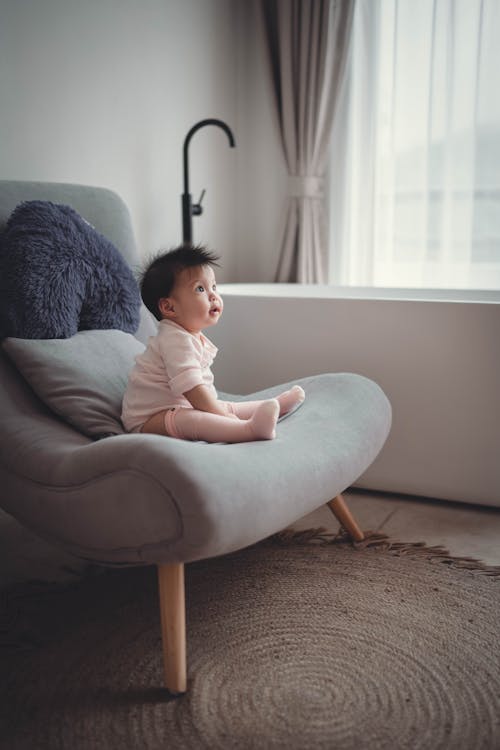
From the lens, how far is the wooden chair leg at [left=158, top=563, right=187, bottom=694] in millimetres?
1278

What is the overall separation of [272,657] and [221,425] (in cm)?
43

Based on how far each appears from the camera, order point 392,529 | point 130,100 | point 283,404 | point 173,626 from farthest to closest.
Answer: point 130,100, point 392,529, point 283,404, point 173,626

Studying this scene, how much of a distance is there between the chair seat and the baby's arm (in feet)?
0.44

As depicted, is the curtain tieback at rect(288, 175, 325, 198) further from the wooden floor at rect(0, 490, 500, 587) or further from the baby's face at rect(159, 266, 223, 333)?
the baby's face at rect(159, 266, 223, 333)

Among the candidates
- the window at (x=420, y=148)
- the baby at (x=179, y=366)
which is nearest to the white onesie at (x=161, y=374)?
the baby at (x=179, y=366)

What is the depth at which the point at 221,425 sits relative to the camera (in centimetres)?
149

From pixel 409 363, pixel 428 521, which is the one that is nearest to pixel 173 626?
pixel 428 521

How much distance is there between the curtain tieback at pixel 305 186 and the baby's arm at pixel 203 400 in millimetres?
1960

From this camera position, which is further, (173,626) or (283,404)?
(283,404)

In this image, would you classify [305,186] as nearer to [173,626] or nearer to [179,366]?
[179,366]

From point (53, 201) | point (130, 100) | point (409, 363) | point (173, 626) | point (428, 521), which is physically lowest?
point (428, 521)

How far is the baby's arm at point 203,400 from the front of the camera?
59.6 inches

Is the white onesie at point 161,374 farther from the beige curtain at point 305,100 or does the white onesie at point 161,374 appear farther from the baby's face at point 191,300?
the beige curtain at point 305,100

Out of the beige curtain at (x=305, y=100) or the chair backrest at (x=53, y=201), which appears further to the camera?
the beige curtain at (x=305, y=100)
